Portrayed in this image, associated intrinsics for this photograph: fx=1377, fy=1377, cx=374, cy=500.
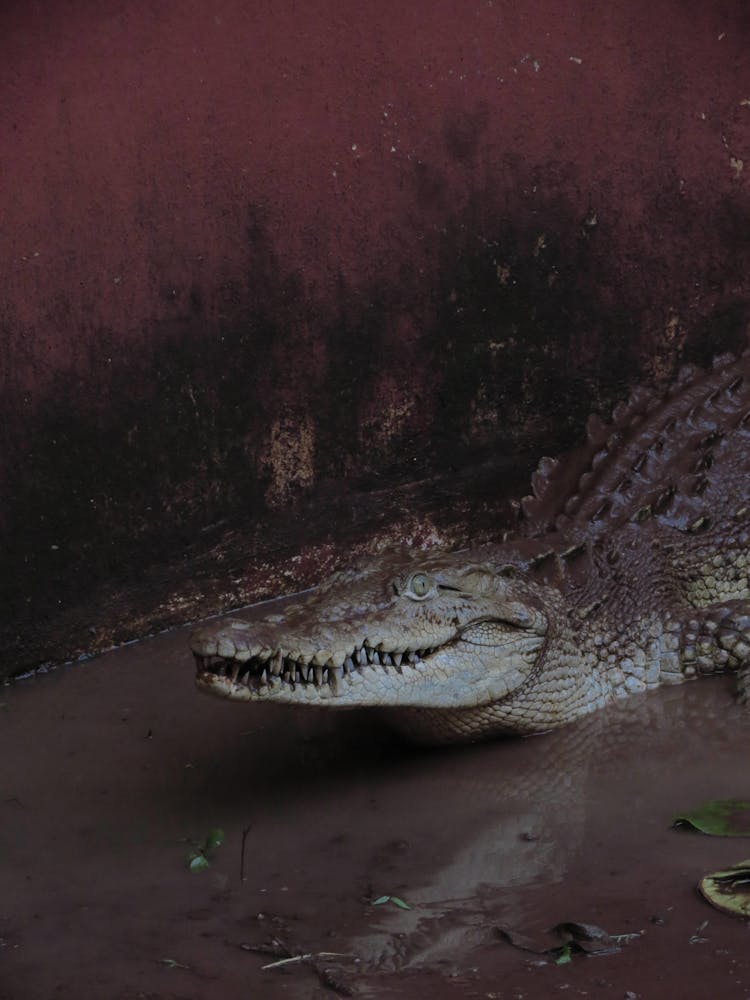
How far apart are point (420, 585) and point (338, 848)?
770mm

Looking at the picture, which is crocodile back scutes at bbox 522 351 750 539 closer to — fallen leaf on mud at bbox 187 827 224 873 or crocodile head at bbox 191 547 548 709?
crocodile head at bbox 191 547 548 709

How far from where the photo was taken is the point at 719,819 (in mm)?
3340

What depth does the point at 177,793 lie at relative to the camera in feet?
12.7

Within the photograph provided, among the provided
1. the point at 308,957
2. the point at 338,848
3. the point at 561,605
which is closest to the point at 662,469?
the point at 561,605

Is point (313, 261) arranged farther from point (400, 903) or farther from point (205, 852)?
point (400, 903)

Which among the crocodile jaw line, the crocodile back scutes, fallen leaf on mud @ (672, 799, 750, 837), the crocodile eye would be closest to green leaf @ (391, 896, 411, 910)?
the crocodile jaw line

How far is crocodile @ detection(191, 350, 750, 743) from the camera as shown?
12.0 feet

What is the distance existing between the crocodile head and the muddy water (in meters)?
0.29

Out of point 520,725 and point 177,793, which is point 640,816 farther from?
point 177,793

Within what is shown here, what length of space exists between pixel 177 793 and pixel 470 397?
2.15 metres

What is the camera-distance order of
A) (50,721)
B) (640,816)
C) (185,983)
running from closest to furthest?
(185,983), (640,816), (50,721)

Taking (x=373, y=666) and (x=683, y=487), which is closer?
(x=373, y=666)

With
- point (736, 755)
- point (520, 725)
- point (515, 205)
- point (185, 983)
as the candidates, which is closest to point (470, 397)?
point (515, 205)

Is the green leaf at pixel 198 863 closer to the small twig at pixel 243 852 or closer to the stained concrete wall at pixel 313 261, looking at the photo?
the small twig at pixel 243 852
